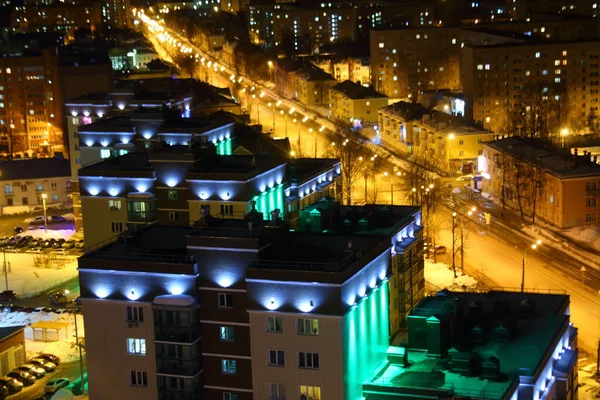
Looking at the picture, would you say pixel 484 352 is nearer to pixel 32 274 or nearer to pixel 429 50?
pixel 32 274

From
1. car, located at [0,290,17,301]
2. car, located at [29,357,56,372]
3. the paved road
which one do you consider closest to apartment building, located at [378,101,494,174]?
car, located at [0,290,17,301]

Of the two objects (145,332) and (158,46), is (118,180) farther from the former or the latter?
(158,46)

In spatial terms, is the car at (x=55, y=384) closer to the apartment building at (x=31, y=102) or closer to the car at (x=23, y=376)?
the car at (x=23, y=376)

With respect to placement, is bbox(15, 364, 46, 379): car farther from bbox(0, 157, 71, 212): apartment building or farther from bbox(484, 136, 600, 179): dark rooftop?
bbox(0, 157, 71, 212): apartment building

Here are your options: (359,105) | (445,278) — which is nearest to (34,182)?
(445,278)

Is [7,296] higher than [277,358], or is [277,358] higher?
[277,358]
